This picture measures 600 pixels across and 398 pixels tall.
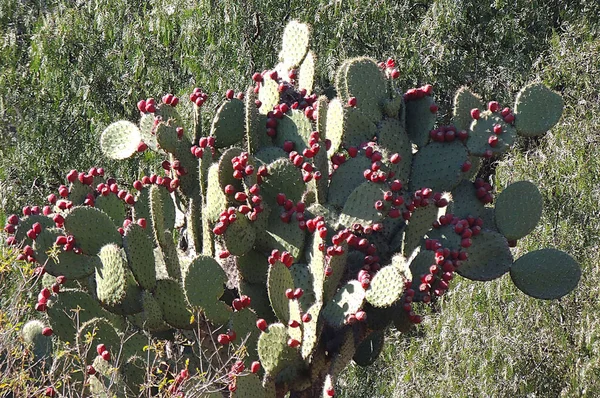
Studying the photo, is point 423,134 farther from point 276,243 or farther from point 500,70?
point 500,70

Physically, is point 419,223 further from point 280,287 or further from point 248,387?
point 248,387

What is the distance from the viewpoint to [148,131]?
504 cm

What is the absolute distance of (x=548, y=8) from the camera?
8.77 m

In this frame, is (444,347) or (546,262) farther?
(444,347)

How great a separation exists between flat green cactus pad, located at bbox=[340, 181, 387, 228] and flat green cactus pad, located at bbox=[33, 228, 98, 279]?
3.64 ft

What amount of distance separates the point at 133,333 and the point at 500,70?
15.1 ft

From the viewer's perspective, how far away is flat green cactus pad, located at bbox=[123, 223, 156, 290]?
4504 millimetres

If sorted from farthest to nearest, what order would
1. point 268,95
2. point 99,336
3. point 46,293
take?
point 268,95 → point 46,293 → point 99,336

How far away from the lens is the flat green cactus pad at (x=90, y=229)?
462 cm

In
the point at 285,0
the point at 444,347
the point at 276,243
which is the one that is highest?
the point at 276,243

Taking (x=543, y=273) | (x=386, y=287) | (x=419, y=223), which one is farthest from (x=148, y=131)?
(x=543, y=273)

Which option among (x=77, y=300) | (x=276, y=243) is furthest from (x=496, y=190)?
(x=77, y=300)

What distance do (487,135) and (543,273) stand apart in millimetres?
719

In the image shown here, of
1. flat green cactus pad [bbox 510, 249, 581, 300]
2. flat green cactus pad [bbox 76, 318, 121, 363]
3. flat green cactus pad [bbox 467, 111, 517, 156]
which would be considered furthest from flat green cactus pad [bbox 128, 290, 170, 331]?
flat green cactus pad [bbox 510, 249, 581, 300]
